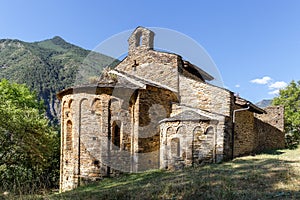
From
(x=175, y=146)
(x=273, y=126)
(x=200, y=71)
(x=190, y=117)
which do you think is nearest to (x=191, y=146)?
(x=175, y=146)

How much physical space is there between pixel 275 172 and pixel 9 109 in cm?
1473

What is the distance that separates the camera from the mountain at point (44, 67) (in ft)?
189

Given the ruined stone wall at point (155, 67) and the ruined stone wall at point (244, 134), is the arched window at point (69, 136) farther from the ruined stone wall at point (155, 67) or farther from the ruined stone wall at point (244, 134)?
the ruined stone wall at point (244, 134)

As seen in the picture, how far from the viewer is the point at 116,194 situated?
256 inches

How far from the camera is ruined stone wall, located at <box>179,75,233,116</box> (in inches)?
524

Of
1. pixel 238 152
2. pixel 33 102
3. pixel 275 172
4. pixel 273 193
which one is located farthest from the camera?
pixel 33 102

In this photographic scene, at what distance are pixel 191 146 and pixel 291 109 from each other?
884 inches

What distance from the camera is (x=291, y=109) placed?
29328mm

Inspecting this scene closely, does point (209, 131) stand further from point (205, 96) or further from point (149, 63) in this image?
point (149, 63)

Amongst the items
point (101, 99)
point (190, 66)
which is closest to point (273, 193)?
point (101, 99)

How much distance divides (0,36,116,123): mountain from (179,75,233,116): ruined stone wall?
37245 millimetres

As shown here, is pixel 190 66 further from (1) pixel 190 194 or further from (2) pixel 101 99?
(1) pixel 190 194

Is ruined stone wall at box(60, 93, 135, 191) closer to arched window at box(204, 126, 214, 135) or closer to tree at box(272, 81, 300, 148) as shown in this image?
arched window at box(204, 126, 214, 135)

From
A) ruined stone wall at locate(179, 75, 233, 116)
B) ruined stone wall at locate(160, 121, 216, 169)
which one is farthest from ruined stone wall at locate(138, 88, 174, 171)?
ruined stone wall at locate(179, 75, 233, 116)
